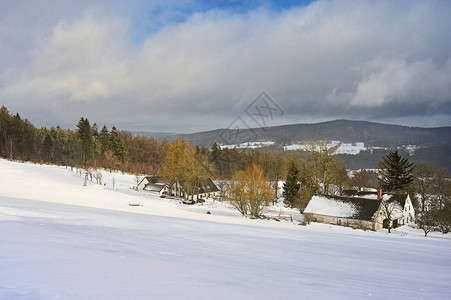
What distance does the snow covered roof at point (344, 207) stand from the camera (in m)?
34.9

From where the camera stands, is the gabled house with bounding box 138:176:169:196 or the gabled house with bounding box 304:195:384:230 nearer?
the gabled house with bounding box 304:195:384:230

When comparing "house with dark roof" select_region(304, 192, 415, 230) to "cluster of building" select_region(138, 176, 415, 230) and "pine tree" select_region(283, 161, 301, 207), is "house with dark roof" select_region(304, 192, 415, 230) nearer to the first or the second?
"cluster of building" select_region(138, 176, 415, 230)

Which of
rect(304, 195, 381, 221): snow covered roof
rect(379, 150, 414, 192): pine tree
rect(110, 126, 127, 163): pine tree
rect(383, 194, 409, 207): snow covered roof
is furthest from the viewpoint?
rect(110, 126, 127, 163): pine tree

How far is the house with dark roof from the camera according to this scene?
113ft

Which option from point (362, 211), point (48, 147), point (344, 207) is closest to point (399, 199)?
point (362, 211)

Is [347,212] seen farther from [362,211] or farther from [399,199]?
[399,199]

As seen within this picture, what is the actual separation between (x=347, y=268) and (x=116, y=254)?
22.5 feet

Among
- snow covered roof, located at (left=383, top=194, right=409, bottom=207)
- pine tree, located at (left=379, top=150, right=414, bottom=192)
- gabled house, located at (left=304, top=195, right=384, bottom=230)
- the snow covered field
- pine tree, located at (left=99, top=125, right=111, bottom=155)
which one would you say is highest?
pine tree, located at (left=99, top=125, right=111, bottom=155)

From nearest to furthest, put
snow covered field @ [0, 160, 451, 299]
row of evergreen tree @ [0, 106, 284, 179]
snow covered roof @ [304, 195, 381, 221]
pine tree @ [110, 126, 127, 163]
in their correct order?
1. snow covered field @ [0, 160, 451, 299]
2. snow covered roof @ [304, 195, 381, 221]
3. row of evergreen tree @ [0, 106, 284, 179]
4. pine tree @ [110, 126, 127, 163]

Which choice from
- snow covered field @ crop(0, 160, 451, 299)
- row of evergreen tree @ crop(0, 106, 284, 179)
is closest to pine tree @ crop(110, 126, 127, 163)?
row of evergreen tree @ crop(0, 106, 284, 179)

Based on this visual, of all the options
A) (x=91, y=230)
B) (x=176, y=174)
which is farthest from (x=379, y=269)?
(x=176, y=174)

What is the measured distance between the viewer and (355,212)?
3538 cm

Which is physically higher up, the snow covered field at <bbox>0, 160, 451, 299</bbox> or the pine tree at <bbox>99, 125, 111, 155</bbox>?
the pine tree at <bbox>99, 125, 111, 155</bbox>

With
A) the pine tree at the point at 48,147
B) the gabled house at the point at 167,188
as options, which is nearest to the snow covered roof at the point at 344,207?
the gabled house at the point at 167,188
